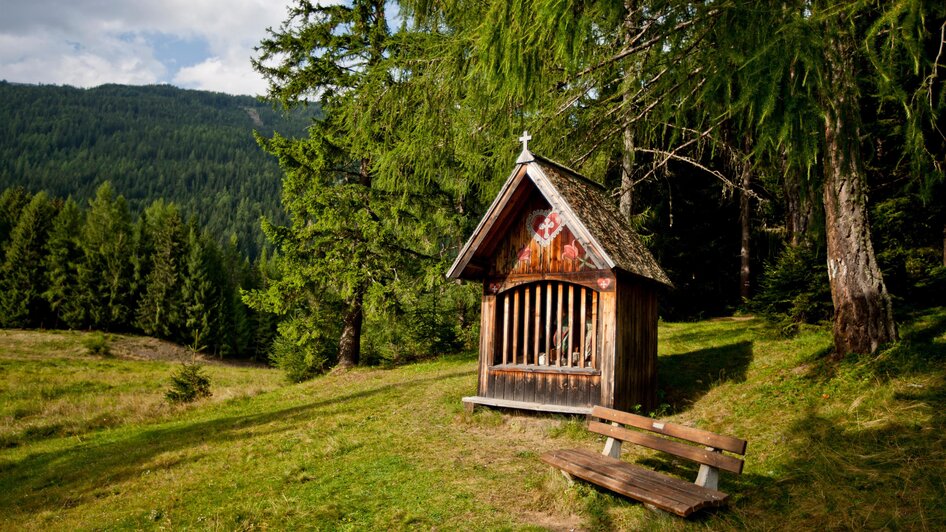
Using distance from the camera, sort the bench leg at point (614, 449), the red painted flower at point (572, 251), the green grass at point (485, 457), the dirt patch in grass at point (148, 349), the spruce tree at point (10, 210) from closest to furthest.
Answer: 1. the green grass at point (485, 457)
2. the bench leg at point (614, 449)
3. the red painted flower at point (572, 251)
4. the dirt patch in grass at point (148, 349)
5. the spruce tree at point (10, 210)

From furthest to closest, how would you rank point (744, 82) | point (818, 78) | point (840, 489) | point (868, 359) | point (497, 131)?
point (497, 131)
point (868, 359)
point (840, 489)
point (744, 82)
point (818, 78)

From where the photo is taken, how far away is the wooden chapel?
30.7ft

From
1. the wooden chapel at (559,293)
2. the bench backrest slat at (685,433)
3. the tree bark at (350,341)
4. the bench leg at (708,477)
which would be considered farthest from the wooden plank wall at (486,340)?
the tree bark at (350,341)

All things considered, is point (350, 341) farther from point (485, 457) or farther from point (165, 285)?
point (165, 285)

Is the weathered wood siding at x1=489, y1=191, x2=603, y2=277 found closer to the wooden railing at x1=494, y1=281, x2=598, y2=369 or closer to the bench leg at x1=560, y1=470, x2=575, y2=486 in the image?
the wooden railing at x1=494, y1=281, x2=598, y2=369

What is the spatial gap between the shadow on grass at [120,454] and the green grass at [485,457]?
0.06m

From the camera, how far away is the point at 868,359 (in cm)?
886

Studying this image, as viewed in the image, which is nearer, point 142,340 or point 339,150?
point 339,150

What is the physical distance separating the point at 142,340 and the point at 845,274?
55.1 metres

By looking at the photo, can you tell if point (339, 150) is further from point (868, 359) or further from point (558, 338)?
point (868, 359)

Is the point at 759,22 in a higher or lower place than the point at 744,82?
higher

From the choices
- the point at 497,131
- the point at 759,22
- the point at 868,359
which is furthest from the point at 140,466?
the point at 868,359

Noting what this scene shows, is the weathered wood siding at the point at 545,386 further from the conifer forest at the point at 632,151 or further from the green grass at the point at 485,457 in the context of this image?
the conifer forest at the point at 632,151

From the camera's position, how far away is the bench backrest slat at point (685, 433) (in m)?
5.29
